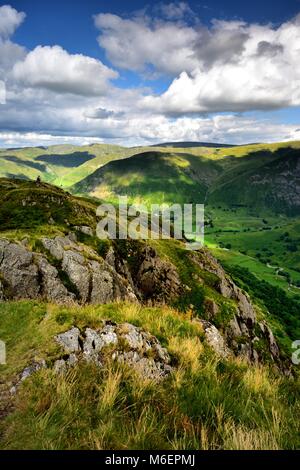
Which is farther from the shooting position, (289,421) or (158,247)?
(158,247)

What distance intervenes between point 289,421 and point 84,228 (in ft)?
172

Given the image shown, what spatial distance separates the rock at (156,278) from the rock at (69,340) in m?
51.2

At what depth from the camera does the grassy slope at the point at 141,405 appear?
7559 mm

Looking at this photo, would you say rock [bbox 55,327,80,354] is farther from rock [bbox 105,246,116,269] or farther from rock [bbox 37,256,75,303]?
rock [bbox 105,246,116,269]

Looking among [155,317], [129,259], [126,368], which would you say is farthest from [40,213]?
[126,368]

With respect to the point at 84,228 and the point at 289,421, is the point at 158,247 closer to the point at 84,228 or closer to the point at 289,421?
the point at 84,228

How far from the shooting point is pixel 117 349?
13.0m

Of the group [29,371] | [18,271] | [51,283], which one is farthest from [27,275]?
[29,371]

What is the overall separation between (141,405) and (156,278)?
57.2m

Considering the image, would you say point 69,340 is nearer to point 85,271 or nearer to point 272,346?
A: point 85,271

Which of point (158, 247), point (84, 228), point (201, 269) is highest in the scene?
point (84, 228)

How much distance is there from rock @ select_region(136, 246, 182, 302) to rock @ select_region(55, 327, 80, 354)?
5117 centimetres

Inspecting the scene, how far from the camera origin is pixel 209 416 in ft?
29.8

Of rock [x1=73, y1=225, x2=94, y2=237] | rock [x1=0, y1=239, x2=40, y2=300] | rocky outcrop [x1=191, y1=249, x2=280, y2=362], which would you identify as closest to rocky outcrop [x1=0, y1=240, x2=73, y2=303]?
rock [x1=0, y1=239, x2=40, y2=300]
